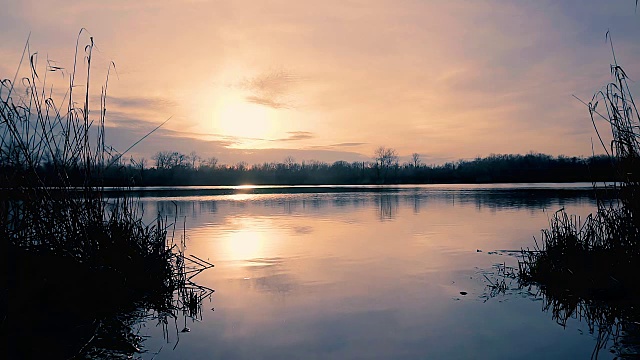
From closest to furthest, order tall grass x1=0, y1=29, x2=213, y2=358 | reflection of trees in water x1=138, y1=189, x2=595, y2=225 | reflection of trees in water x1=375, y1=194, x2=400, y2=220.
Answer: tall grass x1=0, y1=29, x2=213, y2=358 < reflection of trees in water x1=375, y1=194, x2=400, y2=220 < reflection of trees in water x1=138, y1=189, x2=595, y2=225

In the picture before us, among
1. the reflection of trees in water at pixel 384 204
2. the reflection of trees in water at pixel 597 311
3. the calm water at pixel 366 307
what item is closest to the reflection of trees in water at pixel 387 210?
the reflection of trees in water at pixel 384 204

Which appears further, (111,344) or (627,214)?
(627,214)

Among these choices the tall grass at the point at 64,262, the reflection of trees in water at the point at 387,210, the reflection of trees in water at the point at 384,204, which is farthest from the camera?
the reflection of trees in water at the point at 384,204

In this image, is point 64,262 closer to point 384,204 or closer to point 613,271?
point 613,271

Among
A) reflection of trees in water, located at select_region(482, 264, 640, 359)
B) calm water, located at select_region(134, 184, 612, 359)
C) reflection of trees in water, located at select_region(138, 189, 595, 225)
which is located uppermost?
reflection of trees in water, located at select_region(138, 189, 595, 225)

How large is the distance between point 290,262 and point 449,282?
137 inches

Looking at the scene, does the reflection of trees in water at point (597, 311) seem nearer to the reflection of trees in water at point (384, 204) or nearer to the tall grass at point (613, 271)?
the tall grass at point (613, 271)

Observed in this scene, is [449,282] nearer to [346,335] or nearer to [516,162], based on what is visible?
[346,335]

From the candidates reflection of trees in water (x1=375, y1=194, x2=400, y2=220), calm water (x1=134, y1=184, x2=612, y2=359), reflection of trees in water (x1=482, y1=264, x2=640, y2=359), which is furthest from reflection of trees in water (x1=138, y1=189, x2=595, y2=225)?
reflection of trees in water (x1=482, y1=264, x2=640, y2=359)

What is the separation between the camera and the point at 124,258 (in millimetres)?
5941

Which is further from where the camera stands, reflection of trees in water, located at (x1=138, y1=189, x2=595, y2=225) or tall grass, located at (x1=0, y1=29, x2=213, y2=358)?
reflection of trees in water, located at (x1=138, y1=189, x2=595, y2=225)

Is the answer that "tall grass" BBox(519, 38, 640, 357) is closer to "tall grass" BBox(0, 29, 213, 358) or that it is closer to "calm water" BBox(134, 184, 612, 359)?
"calm water" BBox(134, 184, 612, 359)

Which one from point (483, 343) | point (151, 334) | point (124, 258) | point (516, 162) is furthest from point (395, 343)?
point (516, 162)

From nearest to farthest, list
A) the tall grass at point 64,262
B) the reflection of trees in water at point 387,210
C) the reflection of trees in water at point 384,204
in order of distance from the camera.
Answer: the tall grass at point 64,262 < the reflection of trees in water at point 387,210 < the reflection of trees in water at point 384,204
